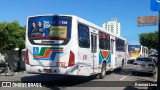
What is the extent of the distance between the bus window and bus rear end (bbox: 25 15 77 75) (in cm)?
66

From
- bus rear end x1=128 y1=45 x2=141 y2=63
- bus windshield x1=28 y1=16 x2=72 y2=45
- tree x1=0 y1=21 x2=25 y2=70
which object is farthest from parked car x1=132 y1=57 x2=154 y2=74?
bus rear end x1=128 y1=45 x2=141 y2=63

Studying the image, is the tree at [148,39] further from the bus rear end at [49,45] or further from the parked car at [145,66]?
the bus rear end at [49,45]

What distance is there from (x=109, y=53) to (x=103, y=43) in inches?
71.6

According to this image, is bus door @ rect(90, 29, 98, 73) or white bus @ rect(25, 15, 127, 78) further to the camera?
bus door @ rect(90, 29, 98, 73)

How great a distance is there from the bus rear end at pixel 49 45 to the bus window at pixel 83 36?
660 mm

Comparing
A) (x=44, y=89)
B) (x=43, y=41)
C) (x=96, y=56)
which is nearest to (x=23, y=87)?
(x=44, y=89)

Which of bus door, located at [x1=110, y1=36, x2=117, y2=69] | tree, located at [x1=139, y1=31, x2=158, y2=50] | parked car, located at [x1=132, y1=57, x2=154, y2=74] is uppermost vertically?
tree, located at [x1=139, y1=31, x2=158, y2=50]

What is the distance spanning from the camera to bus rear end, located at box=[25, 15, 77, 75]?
15156mm

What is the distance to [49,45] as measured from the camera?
51.0 ft

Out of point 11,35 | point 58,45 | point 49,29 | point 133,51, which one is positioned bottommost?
point 58,45

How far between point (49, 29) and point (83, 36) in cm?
175

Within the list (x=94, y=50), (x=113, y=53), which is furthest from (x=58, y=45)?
(x=113, y=53)

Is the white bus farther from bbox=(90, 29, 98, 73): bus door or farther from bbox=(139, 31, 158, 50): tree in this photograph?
bbox=(139, 31, 158, 50): tree

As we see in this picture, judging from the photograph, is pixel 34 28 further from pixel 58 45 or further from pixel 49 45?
pixel 58 45
